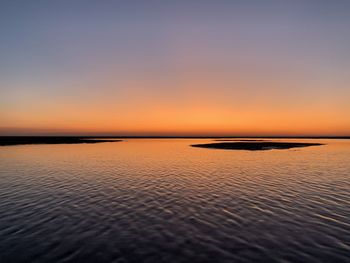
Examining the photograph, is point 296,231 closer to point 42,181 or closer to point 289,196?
point 289,196

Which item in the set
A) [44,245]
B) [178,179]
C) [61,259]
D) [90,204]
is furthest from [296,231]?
[178,179]

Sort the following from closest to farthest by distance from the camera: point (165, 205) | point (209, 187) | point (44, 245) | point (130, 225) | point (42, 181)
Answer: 1. point (44, 245)
2. point (130, 225)
3. point (165, 205)
4. point (209, 187)
5. point (42, 181)

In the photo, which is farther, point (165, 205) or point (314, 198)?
point (314, 198)

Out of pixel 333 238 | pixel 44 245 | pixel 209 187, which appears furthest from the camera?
pixel 209 187

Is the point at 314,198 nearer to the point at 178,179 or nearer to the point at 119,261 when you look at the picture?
the point at 178,179

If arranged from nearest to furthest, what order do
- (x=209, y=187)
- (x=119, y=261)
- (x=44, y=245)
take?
(x=119, y=261), (x=44, y=245), (x=209, y=187)

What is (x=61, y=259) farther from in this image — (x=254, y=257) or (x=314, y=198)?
(x=314, y=198)

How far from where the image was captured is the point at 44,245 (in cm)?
1192

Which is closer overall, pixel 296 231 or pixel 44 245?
pixel 44 245

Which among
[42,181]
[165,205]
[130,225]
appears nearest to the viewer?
[130,225]

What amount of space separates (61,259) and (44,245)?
1942 mm

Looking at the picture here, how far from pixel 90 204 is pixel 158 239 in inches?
339

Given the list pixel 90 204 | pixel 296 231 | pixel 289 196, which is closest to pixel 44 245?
pixel 90 204

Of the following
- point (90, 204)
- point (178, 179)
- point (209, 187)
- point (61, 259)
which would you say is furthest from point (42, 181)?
point (61, 259)
